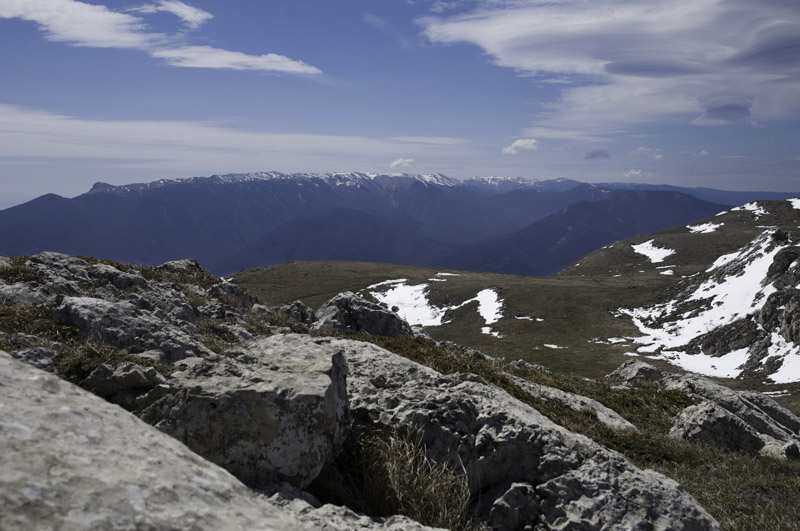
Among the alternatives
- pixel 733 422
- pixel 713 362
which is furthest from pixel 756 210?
pixel 733 422

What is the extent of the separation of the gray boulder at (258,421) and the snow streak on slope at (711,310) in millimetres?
61428

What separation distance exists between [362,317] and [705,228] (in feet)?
630

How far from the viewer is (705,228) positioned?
573 feet

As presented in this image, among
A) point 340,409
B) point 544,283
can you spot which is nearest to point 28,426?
point 340,409

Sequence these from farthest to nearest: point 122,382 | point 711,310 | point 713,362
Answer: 1. point 711,310
2. point 713,362
3. point 122,382

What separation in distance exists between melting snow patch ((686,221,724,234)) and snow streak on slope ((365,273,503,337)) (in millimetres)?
109727

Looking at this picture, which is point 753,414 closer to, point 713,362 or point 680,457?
point 680,457

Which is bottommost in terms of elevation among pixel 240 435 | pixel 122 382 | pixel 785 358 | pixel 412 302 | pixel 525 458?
pixel 412 302

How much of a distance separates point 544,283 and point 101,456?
119m

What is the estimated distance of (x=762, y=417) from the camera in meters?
16.1

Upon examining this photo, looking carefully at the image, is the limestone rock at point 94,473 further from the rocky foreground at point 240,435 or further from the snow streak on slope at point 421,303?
the snow streak on slope at point 421,303

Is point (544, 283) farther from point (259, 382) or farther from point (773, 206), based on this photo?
point (773, 206)

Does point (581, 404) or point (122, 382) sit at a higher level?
point (122, 382)

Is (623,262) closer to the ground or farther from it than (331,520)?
closer to the ground
